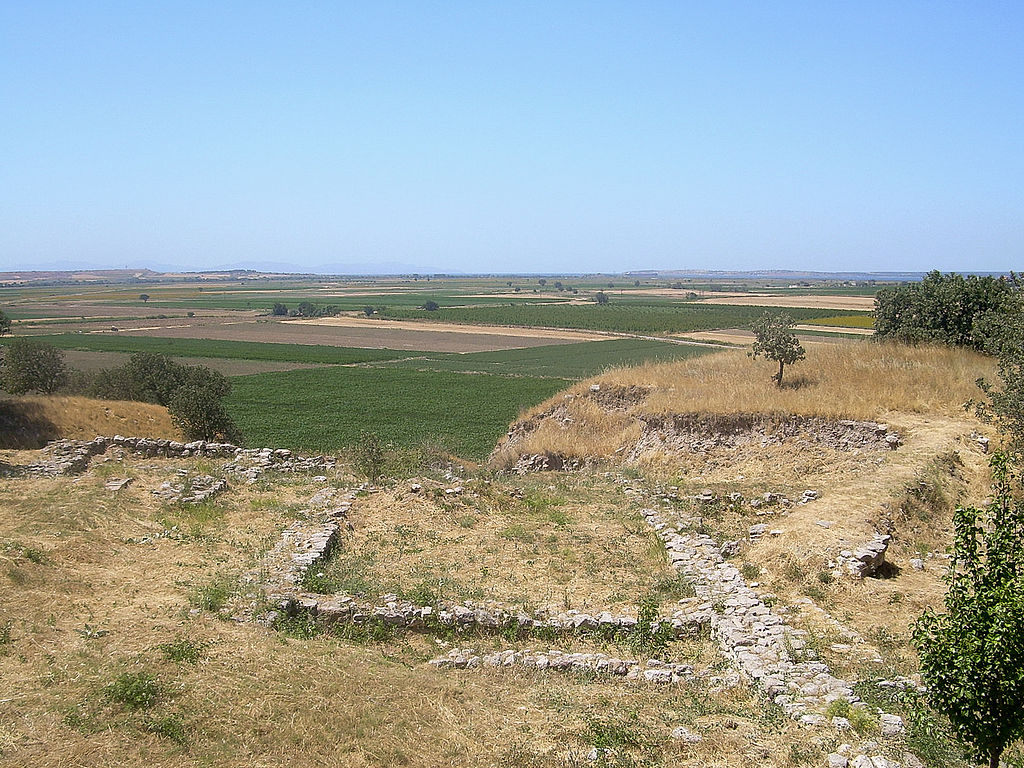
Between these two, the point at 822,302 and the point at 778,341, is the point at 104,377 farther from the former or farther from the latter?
the point at 822,302

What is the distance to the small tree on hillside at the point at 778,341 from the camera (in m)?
21.0

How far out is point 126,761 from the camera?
6.11m

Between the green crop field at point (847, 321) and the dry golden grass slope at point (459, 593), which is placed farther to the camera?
the green crop field at point (847, 321)

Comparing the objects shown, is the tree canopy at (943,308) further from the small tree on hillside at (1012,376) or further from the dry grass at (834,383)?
the small tree on hillside at (1012,376)

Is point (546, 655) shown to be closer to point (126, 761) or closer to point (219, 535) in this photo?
point (126, 761)

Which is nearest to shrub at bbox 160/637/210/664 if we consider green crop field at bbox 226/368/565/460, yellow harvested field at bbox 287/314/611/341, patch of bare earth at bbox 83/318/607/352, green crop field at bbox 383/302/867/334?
green crop field at bbox 226/368/565/460

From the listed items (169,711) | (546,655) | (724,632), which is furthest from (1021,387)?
(169,711)

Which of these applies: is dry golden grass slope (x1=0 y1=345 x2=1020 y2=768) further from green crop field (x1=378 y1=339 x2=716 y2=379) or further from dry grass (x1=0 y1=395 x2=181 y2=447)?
green crop field (x1=378 y1=339 x2=716 y2=379)

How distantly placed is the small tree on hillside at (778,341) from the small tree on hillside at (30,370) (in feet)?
108

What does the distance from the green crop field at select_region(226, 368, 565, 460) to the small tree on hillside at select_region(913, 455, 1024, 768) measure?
22955 mm

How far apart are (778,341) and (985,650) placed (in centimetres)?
1717

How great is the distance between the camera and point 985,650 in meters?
4.75

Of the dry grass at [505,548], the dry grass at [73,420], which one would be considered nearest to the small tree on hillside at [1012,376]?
the dry grass at [505,548]

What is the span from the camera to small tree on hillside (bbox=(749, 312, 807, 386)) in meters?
21.0
